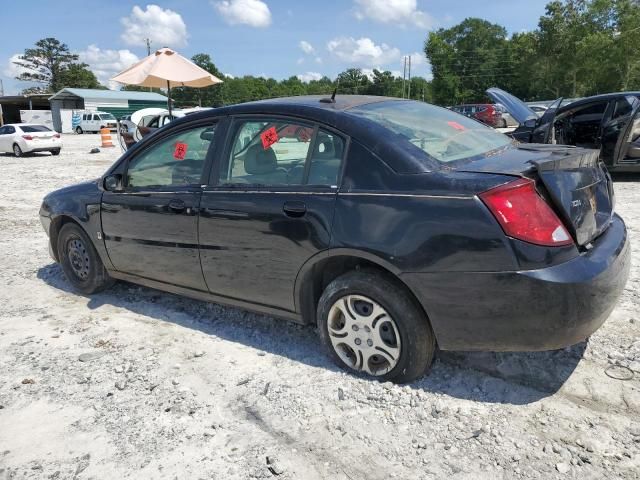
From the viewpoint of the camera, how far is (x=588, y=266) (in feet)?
8.43

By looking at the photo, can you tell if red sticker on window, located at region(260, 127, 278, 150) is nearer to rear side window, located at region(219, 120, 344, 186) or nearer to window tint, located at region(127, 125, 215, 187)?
rear side window, located at region(219, 120, 344, 186)

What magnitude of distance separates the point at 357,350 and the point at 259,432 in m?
0.73

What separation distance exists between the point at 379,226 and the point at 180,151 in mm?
1843

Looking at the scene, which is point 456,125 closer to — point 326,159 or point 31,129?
point 326,159

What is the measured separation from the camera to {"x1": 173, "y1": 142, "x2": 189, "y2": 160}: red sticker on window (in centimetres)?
388

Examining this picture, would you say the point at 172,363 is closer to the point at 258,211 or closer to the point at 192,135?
the point at 258,211

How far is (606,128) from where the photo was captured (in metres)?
8.91

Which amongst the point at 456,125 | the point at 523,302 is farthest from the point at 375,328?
the point at 456,125

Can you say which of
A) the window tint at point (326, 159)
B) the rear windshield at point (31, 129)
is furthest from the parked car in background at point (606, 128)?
the rear windshield at point (31, 129)

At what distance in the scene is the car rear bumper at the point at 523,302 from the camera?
2482 mm

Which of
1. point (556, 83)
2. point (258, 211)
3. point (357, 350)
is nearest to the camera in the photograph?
point (357, 350)

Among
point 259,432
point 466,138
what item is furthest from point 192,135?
point 259,432

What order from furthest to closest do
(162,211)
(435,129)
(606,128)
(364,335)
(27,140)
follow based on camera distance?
1. (27,140)
2. (606,128)
3. (162,211)
4. (435,129)
5. (364,335)

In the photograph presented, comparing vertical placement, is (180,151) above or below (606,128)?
below
